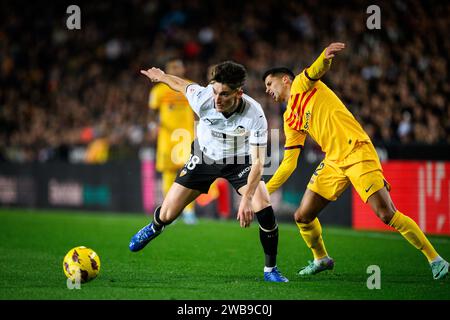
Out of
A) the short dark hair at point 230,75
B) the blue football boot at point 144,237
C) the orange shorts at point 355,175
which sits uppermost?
the short dark hair at point 230,75

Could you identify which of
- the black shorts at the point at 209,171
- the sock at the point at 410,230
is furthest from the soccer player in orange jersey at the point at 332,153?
the black shorts at the point at 209,171

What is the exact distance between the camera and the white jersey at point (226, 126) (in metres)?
7.87

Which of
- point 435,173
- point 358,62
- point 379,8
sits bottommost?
point 435,173

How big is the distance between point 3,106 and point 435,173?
14.6m

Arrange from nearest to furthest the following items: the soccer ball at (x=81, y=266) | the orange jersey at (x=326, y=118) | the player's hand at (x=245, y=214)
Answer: the player's hand at (x=245, y=214) < the soccer ball at (x=81, y=266) < the orange jersey at (x=326, y=118)

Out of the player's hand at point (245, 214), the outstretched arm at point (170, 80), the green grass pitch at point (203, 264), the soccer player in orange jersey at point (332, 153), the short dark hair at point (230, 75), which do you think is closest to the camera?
the player's hand at point (245, 214)

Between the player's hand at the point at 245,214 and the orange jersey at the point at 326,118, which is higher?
the orange jersey at the point at 326,118

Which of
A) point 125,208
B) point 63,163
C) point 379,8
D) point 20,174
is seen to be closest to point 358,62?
point 379,8

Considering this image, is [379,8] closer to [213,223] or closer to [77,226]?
[213,223]

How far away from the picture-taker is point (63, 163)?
19.7 metres

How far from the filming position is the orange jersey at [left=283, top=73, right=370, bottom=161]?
27.0 feet

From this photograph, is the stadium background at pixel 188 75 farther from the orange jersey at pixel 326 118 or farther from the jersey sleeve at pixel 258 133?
the jersey sleeve at pixel 258 133

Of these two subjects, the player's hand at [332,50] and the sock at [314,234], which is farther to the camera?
the sock at [314,234]

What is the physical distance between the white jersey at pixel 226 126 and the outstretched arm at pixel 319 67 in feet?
1.70
